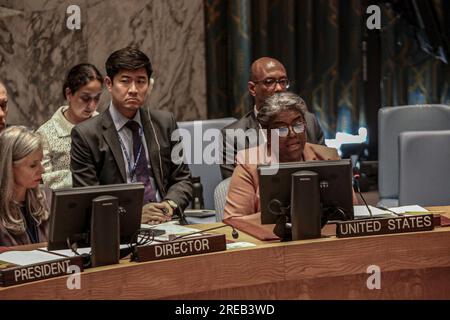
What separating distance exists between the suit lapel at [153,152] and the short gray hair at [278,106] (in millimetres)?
696

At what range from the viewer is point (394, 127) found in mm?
4949

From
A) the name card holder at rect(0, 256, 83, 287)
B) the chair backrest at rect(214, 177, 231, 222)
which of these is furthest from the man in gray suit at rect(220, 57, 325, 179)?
the name card holder at rect(0, 256, 83, 287)

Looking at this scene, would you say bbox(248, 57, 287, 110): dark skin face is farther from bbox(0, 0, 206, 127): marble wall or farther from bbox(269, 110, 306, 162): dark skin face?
bbox(0, 0, 206, 127): marble wall

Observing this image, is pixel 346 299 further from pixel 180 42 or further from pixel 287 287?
pixel 180 42

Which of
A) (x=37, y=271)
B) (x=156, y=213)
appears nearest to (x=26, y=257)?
(x=37, y=271)

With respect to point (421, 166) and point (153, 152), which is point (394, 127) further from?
point (153, 152)

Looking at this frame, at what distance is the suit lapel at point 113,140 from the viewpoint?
3.88 metres

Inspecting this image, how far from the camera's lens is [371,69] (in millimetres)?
6121

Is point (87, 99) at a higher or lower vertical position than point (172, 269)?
higher

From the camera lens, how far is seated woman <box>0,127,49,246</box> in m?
3.10

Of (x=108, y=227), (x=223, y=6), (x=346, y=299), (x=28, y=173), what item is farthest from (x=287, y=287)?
(x=223, y=6)

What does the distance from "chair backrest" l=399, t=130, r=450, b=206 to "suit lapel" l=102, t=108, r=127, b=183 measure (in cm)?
144

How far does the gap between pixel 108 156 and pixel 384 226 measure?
140cm

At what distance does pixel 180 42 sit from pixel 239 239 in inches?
119
